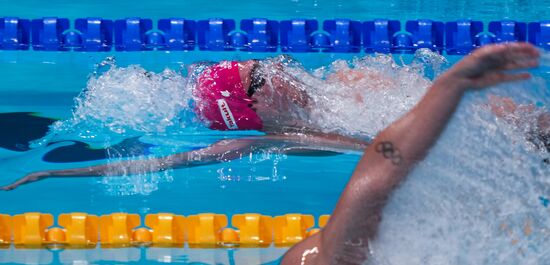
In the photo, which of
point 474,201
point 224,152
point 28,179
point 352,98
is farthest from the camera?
point 352,98

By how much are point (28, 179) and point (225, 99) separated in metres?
0.88

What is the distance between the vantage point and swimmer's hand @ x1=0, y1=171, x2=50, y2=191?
11.2ft

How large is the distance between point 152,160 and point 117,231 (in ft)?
2.50

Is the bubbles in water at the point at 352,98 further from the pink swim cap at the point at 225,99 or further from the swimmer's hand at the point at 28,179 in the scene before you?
the swimmer's hand at the point at 28,179

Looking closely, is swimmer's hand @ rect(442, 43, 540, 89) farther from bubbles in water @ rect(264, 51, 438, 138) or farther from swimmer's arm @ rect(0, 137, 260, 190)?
swimmer's arm @ rect(0, 137, 260, 190)

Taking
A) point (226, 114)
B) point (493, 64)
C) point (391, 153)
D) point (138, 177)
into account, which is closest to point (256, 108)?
point (226, 114)

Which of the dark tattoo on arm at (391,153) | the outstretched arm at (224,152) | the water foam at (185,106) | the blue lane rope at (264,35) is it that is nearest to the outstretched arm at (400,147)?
the dark tattoo on arm at (391,153)

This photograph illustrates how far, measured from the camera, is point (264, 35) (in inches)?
211

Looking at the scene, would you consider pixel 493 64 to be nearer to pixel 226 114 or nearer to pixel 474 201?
pixel 474 201

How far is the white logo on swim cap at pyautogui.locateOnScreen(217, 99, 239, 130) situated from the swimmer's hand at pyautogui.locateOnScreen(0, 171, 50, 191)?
780mm

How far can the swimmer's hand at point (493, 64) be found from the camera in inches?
62.6

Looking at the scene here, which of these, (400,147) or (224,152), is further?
(224,152)

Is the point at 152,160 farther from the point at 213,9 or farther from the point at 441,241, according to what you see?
the point at 213,9

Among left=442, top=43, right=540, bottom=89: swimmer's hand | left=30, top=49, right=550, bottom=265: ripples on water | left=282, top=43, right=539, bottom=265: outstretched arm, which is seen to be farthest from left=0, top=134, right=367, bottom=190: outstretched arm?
left=442, top=43, right=540, bottom=89: swimmer's hand
